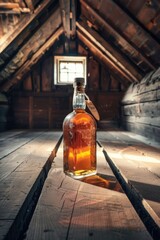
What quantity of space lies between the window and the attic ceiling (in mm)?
1543

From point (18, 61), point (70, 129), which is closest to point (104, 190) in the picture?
point (70, 129)

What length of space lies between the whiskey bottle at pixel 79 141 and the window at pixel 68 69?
5.95 m

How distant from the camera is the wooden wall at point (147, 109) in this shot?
3779 mm

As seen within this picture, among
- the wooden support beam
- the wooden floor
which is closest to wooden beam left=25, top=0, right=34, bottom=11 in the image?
the wooden support beam

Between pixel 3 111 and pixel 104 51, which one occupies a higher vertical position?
pixel 104 51

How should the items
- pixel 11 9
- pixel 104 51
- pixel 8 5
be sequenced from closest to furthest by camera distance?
pixel 8 5, pixel 11 9, pixel 104 51

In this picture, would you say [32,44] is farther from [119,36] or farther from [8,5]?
[119,36]

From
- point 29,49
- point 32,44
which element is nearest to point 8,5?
point 32,44

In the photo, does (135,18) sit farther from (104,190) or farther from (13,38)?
(104,190)

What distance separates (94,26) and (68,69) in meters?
2.55

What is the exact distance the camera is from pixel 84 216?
0.78 m

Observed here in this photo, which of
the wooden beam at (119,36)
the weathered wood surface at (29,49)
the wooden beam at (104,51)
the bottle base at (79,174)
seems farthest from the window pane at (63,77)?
the bottle base at (79,174)

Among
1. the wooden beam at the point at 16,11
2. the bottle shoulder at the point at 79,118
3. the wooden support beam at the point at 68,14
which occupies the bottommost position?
the bottle shoulder at the point at 79,118

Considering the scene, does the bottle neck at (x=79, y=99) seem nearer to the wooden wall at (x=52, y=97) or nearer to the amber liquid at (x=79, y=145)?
the amber liquid at (x=79, y=145)
